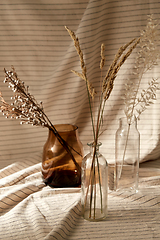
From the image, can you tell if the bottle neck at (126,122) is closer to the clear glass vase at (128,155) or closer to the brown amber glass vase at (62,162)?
the clear glass vase at (128,155)

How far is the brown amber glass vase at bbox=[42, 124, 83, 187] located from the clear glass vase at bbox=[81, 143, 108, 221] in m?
0.16

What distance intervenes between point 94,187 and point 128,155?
10.1 inches

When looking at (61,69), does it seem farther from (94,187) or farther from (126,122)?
(94,187)

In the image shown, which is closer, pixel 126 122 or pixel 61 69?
pixel 126 122

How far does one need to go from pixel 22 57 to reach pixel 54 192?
63 centimetres

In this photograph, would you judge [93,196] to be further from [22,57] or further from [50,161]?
[22,57]

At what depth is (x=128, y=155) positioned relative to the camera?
1.12 m

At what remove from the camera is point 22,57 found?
134 centimetres

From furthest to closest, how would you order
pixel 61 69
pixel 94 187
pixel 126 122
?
1. pixel 61 69
2. pixel 126 122
3. pixel 94 187

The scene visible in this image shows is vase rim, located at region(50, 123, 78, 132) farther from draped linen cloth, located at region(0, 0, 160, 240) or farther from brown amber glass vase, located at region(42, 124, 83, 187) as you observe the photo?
draped linen cloth, located at region(0, 0, 160, 240)

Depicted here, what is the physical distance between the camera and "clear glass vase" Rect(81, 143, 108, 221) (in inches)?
35.3

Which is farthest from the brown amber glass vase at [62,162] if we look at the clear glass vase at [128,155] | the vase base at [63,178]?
the clear glass vase at [128,155]

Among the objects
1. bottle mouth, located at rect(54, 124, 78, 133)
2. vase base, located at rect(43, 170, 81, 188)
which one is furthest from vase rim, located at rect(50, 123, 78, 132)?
vase base, located at rect(43, 170, 81, 188)

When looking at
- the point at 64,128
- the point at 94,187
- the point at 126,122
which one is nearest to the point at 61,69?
the point at 64,128
